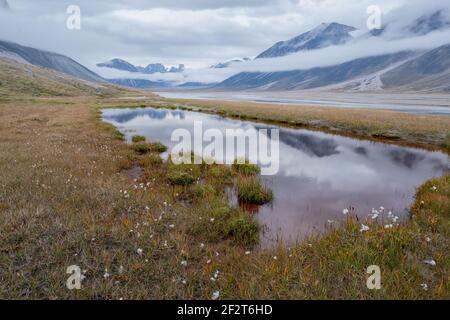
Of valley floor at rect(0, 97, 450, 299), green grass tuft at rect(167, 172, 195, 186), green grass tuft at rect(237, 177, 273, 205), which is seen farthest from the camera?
green grass tuft at rect(167, 172, 195, 186)

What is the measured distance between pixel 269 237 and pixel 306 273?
8.43 ft

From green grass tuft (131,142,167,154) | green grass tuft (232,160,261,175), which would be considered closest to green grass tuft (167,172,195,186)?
green grass tuft (232,160,261,175)

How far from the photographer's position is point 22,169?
1198 centimetres

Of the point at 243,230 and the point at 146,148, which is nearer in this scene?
the point at 243,230

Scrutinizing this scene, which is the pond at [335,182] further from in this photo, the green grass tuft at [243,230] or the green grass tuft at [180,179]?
the green grass tuft at [180,179]

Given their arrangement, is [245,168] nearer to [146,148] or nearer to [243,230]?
[243,230]

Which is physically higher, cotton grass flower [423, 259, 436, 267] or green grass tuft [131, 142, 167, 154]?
green grass tuft [131, 142, 167, 154]

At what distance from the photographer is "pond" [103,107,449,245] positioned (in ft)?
31.9

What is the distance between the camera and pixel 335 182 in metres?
14.3

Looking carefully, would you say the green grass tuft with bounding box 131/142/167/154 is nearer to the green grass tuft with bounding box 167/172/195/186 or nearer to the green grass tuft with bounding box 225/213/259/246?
the green grass tuft with bounding box 167/172/195/186

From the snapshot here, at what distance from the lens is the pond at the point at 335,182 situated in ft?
31.9

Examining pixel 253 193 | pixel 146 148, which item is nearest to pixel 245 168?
pixel 253 193

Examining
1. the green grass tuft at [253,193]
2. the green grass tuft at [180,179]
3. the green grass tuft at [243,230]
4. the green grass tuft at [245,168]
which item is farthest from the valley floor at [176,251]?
the green grass tuft at [245,168]

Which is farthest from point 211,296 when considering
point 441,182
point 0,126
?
point 0,126
